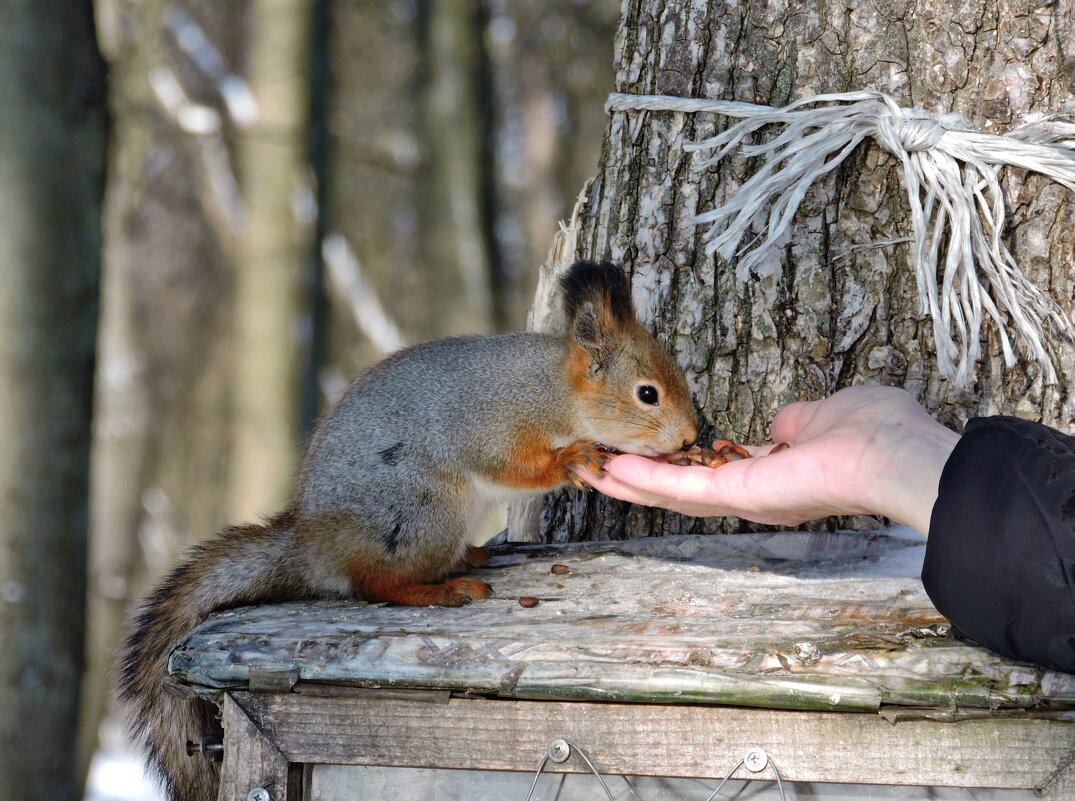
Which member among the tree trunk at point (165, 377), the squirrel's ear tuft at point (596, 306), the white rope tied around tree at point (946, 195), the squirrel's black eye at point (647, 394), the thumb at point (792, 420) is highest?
the white rope tied around tree at point (946, 195)

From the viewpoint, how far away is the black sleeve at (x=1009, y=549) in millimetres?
1235

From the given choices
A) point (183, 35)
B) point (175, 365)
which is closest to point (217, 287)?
point (175, 365)

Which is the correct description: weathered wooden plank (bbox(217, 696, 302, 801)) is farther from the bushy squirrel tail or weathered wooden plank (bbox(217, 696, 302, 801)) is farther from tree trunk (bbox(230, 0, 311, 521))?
tree trunk (bbox(230, 0, 311, 521))

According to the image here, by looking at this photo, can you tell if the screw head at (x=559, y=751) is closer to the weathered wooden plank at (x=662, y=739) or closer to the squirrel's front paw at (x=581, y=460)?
the weathered wooden plank at (x=662, y=739)

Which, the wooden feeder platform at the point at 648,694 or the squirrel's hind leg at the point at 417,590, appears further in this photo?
the squirrel's hind leg at the point at 417,590

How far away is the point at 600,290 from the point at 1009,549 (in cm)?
103

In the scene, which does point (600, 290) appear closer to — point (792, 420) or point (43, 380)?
point (792, 420)

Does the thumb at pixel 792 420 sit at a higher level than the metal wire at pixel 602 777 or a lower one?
higher

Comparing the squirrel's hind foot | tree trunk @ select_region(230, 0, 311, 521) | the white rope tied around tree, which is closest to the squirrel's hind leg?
the squirrel's hind foot

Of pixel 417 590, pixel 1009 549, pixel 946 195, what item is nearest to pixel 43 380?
pixel 417 590

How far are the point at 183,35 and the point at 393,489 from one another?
899 cm

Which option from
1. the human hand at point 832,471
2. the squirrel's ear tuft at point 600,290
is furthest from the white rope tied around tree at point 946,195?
the human hand at point 832,471

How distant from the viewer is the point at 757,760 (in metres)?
1.26

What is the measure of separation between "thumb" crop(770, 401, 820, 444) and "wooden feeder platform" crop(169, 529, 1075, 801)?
1.09 feet
